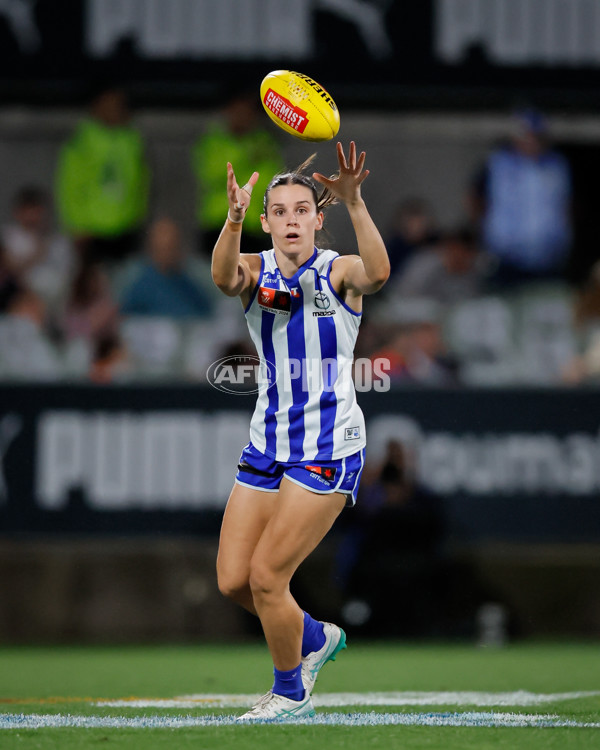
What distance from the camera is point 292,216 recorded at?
577 cm

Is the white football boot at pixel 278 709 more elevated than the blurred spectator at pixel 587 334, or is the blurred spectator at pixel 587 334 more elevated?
the blurred spectator at pixel 587 334

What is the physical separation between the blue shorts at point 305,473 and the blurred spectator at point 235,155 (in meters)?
5.91

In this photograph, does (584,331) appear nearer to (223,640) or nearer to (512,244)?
(512,244)

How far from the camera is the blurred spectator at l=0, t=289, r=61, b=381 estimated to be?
11.1 meters

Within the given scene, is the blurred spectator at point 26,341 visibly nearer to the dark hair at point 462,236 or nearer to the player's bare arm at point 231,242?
the dark hair at point 462,236

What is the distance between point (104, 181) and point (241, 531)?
6.70 meters

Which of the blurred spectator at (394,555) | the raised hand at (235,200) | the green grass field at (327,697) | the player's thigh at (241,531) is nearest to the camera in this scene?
the green grass field at (327,697)

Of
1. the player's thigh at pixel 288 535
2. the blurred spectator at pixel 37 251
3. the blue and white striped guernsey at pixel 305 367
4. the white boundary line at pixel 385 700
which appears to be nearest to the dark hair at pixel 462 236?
the blurred spectator at pixel 37 251

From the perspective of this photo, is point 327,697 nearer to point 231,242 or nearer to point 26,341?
point 231,242

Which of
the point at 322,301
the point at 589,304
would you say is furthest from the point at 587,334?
the point at 322,301

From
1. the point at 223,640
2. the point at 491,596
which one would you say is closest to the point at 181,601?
the point at 223,640

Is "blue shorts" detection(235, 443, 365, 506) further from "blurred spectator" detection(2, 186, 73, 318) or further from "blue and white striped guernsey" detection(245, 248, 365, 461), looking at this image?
"blurred spectator" detection(2, 186, 73, 318)

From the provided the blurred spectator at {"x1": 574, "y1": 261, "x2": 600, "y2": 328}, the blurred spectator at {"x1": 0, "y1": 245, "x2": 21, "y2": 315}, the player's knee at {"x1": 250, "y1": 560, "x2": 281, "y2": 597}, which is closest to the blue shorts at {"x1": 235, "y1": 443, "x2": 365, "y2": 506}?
the player's knee at {"x1": 250, "y1": 560, "x2": 281, "y2": 597}

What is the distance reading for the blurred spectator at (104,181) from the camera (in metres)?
11.8
